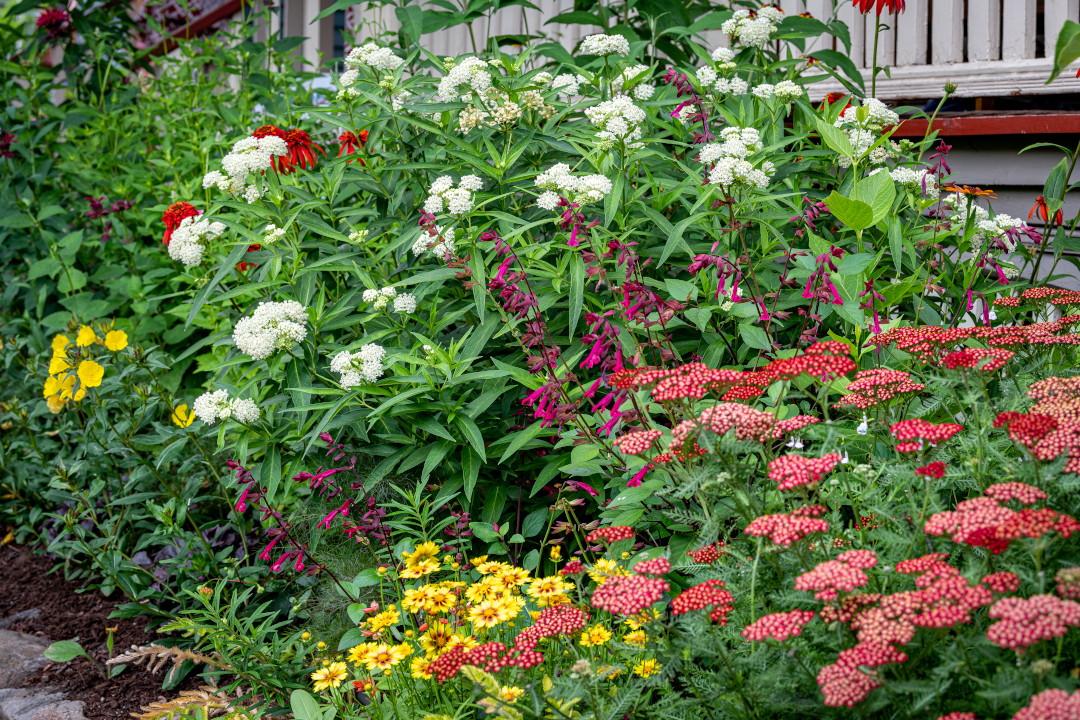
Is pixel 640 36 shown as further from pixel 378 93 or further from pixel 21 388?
pixel 21 388

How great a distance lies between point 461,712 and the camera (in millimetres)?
1506

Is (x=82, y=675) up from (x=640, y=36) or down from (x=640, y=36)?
down

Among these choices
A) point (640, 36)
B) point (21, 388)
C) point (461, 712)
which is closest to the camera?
point (461, 712)

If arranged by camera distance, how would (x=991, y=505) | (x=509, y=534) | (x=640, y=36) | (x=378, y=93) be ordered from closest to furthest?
1. (x=991, y=505)
2. (x=509, y=534)
3. (x=378, y=93)
4. (x=640, y=36)

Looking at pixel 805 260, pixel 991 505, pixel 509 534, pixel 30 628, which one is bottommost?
pixel 30 628

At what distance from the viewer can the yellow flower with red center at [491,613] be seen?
4.61 ft

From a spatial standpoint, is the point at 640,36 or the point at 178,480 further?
the point at 640,36

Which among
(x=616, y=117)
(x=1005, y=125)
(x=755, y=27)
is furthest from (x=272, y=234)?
(x=1005, y=125)

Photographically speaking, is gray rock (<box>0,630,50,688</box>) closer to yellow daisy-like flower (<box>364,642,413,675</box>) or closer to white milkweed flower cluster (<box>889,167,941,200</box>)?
yellow daisy-like flower (<box>364,642,413,675</box>)

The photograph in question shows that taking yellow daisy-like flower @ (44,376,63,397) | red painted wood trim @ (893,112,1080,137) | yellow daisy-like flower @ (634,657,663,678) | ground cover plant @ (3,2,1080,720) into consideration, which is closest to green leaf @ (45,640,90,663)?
ground cover plant @ (3,2,1080,720)

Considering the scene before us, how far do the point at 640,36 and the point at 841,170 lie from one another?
1271 millimetres

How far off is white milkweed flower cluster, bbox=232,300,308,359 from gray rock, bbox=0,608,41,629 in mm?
1426

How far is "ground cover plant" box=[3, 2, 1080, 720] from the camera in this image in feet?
3.85

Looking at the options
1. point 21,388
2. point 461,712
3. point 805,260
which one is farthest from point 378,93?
point 21,388
